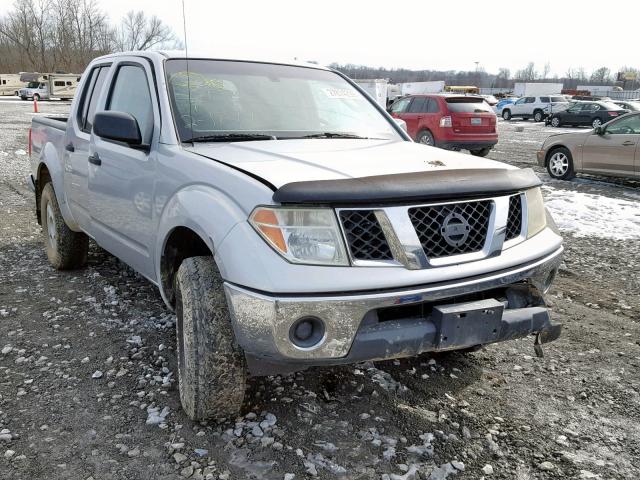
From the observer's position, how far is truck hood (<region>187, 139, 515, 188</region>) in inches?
97.0

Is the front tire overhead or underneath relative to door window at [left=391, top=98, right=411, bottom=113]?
underneath

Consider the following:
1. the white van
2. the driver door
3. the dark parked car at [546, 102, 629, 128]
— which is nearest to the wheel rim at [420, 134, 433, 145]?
the driver door

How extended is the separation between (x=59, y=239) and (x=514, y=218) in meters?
3.82

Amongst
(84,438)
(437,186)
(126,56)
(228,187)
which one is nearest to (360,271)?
(437,186)

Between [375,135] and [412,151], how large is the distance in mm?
567

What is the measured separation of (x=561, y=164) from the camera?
37.0 ft

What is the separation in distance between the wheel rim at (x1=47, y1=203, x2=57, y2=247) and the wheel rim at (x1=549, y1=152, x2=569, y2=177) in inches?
376

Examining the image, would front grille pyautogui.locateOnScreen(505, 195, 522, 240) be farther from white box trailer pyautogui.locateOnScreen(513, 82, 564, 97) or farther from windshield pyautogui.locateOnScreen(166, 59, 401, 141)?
white box trailer pyautogui.locateOnScreen(513, 82, 564, 97)

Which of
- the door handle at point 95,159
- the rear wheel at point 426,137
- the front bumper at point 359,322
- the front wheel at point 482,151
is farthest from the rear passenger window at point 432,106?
the front bumper at point 359,322

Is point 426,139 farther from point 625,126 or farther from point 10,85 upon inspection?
point 10,85

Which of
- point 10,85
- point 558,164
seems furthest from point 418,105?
point 10,85

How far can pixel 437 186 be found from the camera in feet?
7.83

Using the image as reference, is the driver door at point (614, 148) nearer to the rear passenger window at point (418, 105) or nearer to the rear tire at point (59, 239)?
the rear passenger window at point (418, 105)

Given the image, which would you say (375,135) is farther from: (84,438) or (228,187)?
(84,438)
